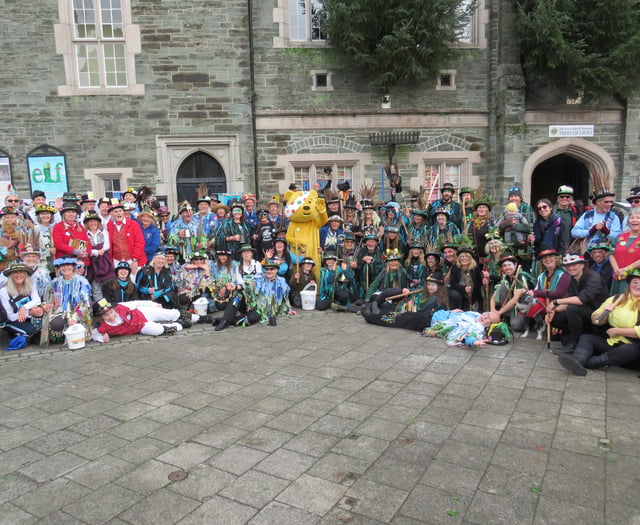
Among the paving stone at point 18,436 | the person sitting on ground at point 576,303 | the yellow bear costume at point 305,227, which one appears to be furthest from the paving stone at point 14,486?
the yellow bear costume at point 305,227

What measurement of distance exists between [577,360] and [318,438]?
10.3 ft

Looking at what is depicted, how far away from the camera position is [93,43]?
1316 cm

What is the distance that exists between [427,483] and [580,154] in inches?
528

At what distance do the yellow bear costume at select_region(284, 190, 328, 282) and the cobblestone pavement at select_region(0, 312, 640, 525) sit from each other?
10.9 ft

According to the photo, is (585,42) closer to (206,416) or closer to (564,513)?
(564,513)

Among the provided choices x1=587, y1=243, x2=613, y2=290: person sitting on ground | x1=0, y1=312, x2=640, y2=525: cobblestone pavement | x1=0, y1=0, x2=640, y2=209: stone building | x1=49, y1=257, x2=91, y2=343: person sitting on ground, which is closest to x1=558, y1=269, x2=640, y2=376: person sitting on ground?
x1=0, y1=312, x2=640, y2=525: cobblestone pavement

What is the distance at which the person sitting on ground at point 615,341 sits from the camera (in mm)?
5359

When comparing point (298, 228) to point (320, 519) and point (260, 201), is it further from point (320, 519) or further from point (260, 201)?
point (320, 519)

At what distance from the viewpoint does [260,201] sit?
1385cm

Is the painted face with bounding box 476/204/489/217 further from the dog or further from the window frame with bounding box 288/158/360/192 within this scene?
the window frame with bounding box 288/158/360/192

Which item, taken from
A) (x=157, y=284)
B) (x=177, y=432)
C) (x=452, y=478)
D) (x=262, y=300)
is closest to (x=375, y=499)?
(x=452, y=478)

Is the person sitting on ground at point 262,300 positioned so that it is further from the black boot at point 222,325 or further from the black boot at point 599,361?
the black boot at point 599,361

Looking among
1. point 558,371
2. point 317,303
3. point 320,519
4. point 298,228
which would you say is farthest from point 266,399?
point 298,228

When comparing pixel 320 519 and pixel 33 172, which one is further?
pixel 33 172
